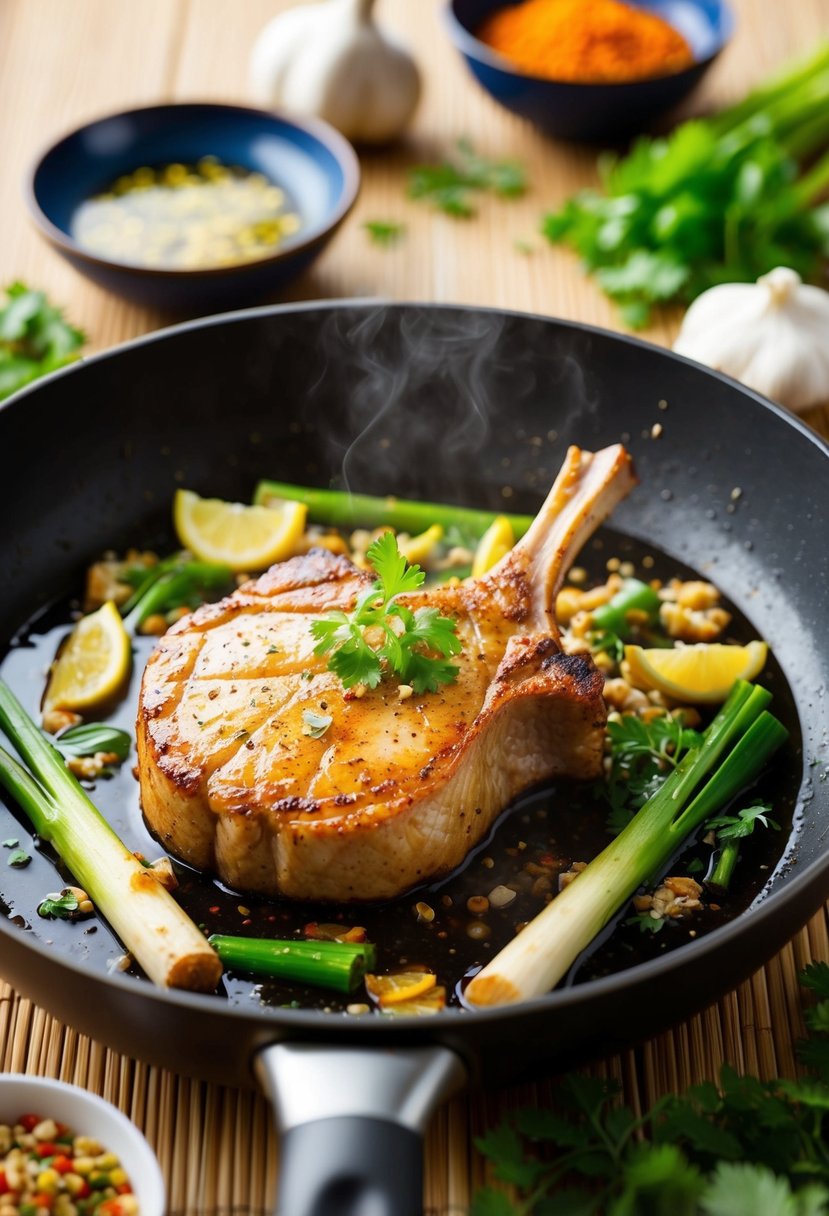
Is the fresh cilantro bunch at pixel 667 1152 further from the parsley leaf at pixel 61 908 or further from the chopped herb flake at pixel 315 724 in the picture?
the parsley leaf at pixel 61 908

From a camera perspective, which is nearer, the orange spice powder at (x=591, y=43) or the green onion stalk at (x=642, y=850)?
the green onion stalk at (x=642, y=850)

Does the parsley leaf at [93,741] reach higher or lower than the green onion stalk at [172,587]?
lower

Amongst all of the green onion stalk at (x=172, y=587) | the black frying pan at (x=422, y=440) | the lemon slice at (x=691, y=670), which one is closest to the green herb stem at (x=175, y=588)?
the green onion stalk at (x=172, y=587)

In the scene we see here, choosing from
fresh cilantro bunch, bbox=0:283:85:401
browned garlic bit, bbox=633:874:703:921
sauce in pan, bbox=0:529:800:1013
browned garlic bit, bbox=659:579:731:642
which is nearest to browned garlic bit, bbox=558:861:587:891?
sauce in pan, bbox=0:529:800:1013

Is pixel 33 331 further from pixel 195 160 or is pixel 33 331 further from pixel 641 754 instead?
pixel 641 754

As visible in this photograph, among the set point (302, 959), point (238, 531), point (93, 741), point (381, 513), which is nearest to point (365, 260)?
point (381, 513)

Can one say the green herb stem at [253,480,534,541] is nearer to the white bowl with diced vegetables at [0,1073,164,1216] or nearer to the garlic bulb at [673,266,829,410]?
the garlic bulb at [673,266,829,410]
